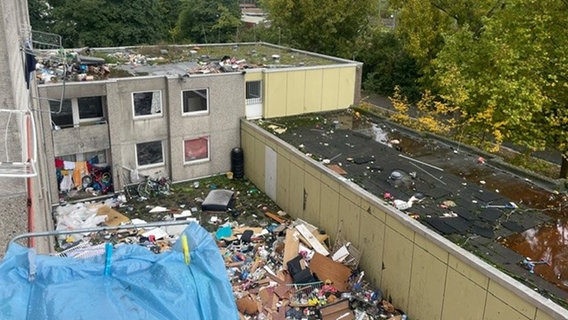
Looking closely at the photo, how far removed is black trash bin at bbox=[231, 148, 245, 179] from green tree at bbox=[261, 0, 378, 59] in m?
16.1

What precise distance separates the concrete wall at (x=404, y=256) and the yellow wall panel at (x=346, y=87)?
5.40 m

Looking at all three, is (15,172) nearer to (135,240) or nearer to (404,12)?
(135,240)

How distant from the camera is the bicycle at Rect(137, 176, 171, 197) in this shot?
1856cm

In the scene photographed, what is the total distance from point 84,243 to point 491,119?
15.3 meters

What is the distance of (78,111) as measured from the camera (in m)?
17.5

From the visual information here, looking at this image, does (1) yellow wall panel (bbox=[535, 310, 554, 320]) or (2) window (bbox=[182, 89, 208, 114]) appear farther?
(2) window (bbox=[182, 89, 208, 114])

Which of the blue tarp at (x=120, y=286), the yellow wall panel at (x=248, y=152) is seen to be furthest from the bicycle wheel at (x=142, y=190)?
the blue tarp at (x=120, y=286)

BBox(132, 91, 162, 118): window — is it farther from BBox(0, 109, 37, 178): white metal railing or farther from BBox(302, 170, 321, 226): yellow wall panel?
BBox(0, 109, 37, 178): white metal railing

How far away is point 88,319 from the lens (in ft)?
11.1

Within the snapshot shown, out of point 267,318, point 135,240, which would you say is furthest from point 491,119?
point 135,240

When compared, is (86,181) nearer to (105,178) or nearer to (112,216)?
(105,178)

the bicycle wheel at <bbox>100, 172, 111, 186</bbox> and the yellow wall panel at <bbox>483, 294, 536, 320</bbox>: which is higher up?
the yellow wall panel at <bbox>483, 294, 536, 320</bbox>

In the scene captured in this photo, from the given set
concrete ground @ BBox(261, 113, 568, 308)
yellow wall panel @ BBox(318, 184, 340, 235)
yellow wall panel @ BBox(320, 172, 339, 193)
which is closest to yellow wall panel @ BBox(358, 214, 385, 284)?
concrete ground @ BBox(261, 113, 568, 308)

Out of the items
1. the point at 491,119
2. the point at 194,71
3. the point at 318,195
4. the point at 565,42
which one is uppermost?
the point at 565,42
